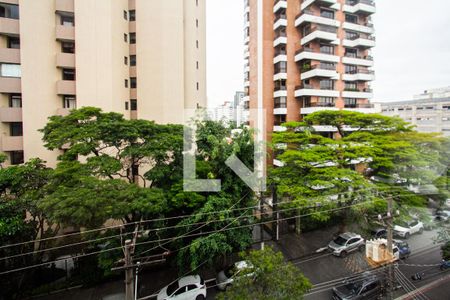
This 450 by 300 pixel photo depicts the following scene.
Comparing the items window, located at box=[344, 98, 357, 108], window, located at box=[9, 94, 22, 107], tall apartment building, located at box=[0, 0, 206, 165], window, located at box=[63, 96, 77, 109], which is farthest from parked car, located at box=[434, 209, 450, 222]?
window, located at box=[9, 94, 22, 107]

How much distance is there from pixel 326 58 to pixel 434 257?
497 inches

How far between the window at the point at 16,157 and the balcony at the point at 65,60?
447 cm

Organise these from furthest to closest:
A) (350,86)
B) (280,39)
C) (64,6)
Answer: (350,86)
(280,39)
(64,6)

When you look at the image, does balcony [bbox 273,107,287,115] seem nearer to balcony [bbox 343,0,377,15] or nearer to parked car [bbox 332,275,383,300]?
balcony [bbox 343,0,377,15]

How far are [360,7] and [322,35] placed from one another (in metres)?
4.15

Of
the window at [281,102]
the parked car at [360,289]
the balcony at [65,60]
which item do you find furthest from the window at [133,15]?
the parked car at [360,289]

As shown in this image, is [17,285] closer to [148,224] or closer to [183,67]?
[148,224]

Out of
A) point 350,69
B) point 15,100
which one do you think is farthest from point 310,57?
point 15,100

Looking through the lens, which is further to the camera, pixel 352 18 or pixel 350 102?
pixel 352 18

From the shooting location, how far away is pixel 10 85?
34.8 ft

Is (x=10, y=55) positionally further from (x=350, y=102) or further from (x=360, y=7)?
(x=360, y=7)

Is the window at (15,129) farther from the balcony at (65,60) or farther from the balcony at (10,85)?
the balcony at (65,60)

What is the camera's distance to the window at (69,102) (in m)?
11.7

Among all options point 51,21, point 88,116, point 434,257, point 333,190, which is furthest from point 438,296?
point 51,21
